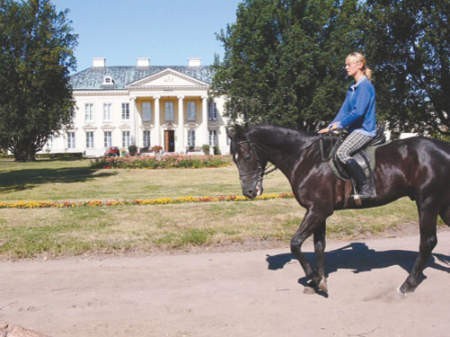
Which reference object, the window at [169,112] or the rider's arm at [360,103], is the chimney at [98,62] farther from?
the rider's arm at [360,103]

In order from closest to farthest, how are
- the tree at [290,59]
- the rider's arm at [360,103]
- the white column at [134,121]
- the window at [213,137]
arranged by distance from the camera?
1. the rider's arm at [360,103]
2. the tree at [290,59]
3. the white column at [134,121]
4. the window at [213,137]

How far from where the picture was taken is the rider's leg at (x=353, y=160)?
523 centimetres

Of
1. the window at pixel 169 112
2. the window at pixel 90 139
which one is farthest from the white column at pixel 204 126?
the window at pixel 90 139

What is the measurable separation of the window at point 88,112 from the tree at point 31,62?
1352 inches

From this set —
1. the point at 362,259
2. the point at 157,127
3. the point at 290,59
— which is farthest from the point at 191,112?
the point at 362,259

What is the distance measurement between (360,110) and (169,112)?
55442mm

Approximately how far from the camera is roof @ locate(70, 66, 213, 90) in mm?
59781

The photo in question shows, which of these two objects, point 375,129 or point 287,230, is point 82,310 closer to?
point 375,129

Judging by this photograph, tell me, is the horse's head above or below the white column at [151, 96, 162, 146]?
below

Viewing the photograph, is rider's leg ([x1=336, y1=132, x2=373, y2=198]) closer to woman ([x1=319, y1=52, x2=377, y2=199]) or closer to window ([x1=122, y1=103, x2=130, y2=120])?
woman ([x1=319, y1=52, x2=377, y2=199])

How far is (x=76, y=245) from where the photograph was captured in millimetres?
7254

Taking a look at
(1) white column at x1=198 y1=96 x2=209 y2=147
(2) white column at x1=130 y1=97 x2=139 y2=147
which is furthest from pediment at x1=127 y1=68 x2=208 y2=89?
(2) white column at x1=130 y1=97 x2=139 y2=147

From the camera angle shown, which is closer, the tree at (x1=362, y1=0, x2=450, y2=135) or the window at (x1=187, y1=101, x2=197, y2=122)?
the tree at (x1=362, y1=0, x2=450, y2=135)

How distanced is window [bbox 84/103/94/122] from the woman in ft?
192
